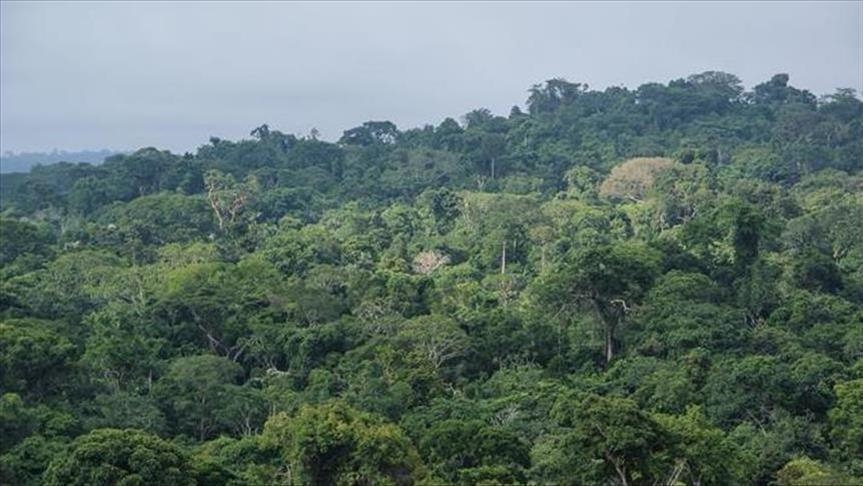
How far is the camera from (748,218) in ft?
136

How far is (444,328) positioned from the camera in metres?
37.3

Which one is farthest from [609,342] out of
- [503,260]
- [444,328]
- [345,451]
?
[345,451]

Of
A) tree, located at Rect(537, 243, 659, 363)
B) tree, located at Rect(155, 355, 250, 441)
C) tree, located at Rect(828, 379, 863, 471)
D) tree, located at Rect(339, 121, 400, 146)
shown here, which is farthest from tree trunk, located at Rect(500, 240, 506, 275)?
tree, located at Rect(339, 121, 400, 146)

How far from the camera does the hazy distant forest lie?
975 inches

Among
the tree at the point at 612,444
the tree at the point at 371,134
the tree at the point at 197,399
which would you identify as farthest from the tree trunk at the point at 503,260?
the tree at the point at 371,134

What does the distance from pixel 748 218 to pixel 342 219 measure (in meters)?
26.9

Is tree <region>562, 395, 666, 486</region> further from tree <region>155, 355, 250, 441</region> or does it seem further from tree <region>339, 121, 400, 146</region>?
tree <region>339, 121, 400, 146</region>

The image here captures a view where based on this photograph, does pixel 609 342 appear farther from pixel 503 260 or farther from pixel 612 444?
pixel 612 444


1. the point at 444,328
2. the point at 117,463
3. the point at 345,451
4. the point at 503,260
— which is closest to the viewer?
→ the point at 117,463

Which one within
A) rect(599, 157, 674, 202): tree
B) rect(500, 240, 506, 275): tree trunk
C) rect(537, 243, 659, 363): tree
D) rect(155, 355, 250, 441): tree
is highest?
rect(599, 157, 674, 202): tree

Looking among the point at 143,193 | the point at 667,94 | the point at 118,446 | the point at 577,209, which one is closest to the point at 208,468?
the point at 118,446

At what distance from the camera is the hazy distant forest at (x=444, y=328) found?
2477 cm

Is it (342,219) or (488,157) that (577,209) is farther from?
(488,157)

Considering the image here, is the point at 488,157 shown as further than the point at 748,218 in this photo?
Yes
